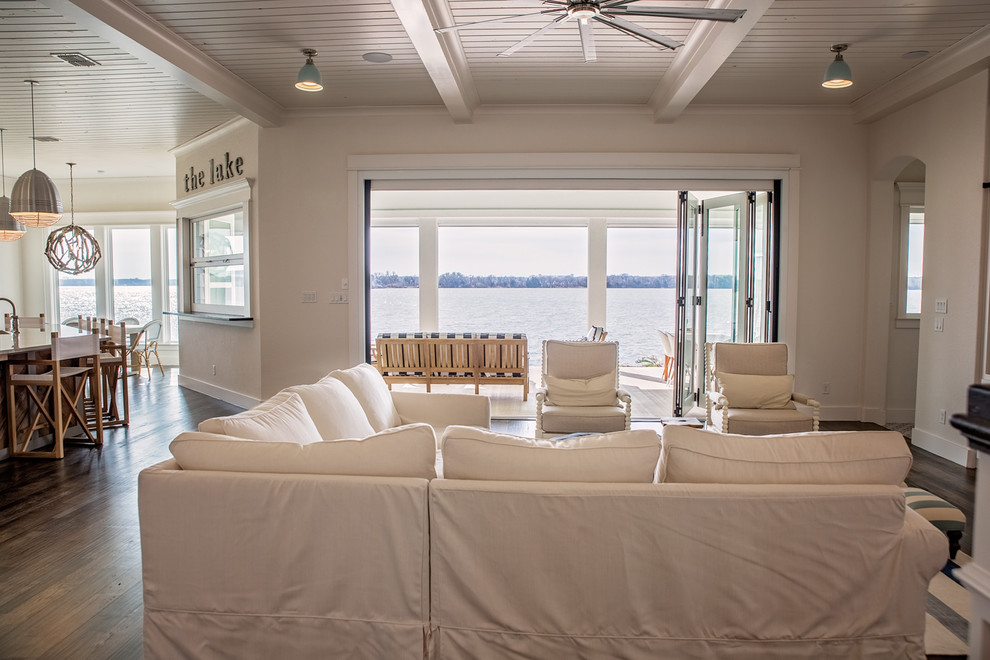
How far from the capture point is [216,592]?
6.38ft

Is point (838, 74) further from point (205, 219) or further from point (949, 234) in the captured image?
point (205, 219)

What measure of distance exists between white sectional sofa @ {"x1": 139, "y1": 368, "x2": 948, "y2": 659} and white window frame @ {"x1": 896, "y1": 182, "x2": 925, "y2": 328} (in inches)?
196

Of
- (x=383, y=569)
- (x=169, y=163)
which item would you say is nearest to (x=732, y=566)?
(x=383, y=569)

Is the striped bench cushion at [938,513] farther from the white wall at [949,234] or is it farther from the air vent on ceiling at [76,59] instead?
the air vent on ceiling at [76,59]

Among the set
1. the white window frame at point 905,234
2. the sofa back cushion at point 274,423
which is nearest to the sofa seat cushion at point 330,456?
the sofa back cushion at point 274,423

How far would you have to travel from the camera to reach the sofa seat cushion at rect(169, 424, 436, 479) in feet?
6.50

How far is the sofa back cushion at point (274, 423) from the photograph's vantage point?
7.04 feet

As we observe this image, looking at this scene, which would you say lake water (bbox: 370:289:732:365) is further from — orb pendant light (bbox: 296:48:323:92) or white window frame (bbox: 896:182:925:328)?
orb pendant light (bbox: 296:48:323:92)

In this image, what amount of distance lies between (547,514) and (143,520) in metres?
1.28

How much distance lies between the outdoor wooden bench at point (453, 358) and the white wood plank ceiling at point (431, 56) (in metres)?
2.44

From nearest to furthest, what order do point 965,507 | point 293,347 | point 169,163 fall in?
point 965,507, point 293,347, point 169,163

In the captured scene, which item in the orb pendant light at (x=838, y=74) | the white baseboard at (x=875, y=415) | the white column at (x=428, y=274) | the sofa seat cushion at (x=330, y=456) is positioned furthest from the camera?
the white column at (x=428, y=274)

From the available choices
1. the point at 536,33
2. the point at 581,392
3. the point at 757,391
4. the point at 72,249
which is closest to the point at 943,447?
the point at 757,391

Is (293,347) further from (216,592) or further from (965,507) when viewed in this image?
(965,507)
